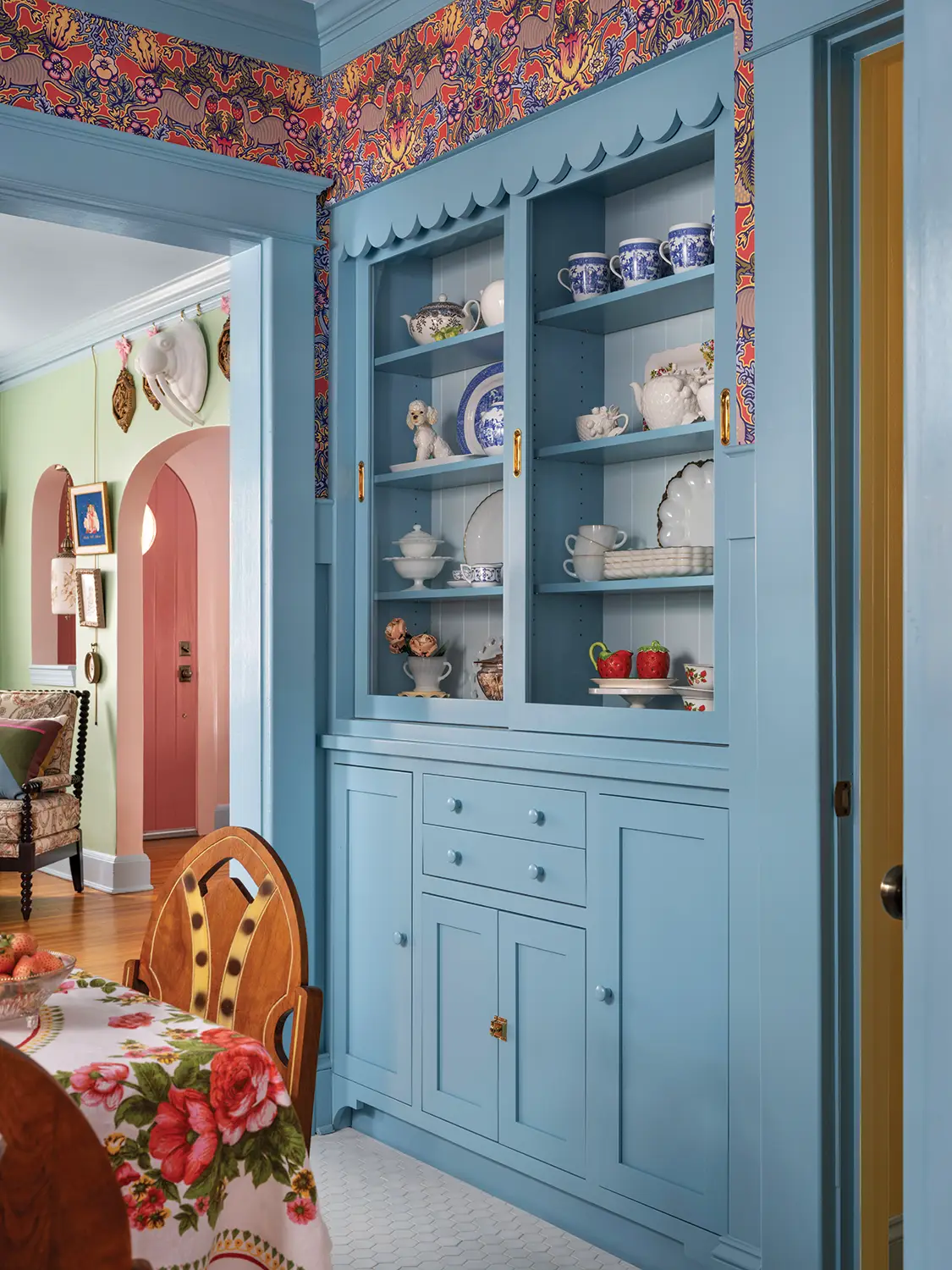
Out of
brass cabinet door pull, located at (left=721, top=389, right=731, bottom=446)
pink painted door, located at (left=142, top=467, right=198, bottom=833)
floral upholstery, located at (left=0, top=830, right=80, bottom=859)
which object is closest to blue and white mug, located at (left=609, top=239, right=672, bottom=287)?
brass cabinet door pull, located at (left=721, top=389, right=731, bottom=446)

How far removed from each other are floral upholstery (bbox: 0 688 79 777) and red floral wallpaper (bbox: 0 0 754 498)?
3564mm

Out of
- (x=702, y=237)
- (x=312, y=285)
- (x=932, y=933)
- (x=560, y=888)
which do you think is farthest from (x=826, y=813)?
(x=312, y=285)

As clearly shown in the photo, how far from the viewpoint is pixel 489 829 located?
2893 mm

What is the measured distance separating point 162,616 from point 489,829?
19.0 ft

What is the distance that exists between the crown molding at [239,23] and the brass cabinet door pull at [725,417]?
5.26ft

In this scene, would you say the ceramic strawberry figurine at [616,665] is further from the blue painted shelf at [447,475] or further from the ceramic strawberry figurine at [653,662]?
the blue painted shelf at [447,475]

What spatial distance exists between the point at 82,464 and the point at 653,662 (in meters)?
4.97

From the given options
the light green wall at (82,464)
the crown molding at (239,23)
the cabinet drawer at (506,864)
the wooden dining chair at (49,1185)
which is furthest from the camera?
the light green wall at (82,464)

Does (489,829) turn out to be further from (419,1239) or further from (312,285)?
(312,285)

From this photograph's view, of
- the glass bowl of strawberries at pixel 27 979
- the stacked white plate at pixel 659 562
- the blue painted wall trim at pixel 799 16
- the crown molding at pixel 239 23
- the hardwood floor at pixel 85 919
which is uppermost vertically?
the crown molding at pixel 239 23

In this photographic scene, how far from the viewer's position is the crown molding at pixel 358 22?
3.10 m

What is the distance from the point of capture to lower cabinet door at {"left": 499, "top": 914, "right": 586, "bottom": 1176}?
104 inches

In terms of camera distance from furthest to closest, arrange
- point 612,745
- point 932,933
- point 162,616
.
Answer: point 162,616, point 612,745, point 932,933

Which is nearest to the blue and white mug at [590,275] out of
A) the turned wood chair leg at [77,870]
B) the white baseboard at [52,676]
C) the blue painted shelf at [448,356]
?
the blue painted shelf at [448,356]
